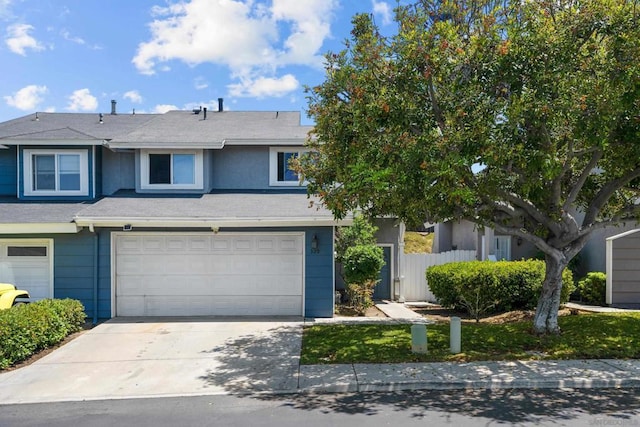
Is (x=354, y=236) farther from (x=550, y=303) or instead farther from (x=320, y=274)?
(x=550, y=303)

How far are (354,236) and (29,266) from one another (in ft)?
29.6

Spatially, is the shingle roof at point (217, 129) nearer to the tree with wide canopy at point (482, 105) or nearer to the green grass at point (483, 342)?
the tree with wide canopy at point (482, 105)

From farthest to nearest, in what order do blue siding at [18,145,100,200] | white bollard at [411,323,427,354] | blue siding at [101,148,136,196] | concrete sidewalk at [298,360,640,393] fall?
blue siding at [101,148,136,196]
blue siding at [18,145,100,200]
white bollard at [411,323,427,354]
concrete sidewalk at [298,360,640,393]

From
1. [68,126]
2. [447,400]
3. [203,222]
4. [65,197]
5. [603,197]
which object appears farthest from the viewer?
[68,126]

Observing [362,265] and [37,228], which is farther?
[362,265]

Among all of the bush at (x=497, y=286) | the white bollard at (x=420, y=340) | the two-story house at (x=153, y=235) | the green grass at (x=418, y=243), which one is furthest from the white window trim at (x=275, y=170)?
the green grass at (x=418, y=243)

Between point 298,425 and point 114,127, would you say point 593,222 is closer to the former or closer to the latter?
point 298,425

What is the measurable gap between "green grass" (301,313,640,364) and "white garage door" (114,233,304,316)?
200 cm

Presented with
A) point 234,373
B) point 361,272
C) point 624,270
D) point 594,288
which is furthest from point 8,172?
point 624,270

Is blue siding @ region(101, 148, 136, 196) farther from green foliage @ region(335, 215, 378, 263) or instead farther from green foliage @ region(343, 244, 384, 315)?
green foliage @ region(343, 244, 384, 315)

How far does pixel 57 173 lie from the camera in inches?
546

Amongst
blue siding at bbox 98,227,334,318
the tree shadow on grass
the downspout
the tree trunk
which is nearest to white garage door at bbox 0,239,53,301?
the downspout

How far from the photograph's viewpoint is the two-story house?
1246cm

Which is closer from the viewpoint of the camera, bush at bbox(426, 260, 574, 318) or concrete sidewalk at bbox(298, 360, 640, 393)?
concrete sidewalk at bbox(298, 360, 640, 393)
